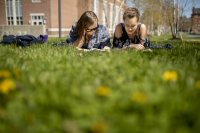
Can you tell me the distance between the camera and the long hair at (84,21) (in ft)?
Answer: 24.6

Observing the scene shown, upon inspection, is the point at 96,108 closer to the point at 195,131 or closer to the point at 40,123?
the point at 40,123

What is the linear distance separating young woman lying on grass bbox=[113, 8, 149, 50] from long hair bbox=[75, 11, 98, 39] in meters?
0.75

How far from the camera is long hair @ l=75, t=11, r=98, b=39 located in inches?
296

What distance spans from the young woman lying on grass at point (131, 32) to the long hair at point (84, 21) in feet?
2.45

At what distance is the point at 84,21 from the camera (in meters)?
7.63

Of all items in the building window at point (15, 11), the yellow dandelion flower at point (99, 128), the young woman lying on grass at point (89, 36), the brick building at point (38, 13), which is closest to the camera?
the yellow dandelion flower at point (99, 128)

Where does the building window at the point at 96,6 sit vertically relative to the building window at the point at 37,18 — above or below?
above

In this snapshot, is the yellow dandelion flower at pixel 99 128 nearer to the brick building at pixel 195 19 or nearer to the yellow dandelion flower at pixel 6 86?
the yellow dandelion flower at pixel 6 86

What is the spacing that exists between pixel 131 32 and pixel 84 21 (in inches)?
46.7

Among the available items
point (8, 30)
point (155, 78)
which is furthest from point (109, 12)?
point (155, 78)

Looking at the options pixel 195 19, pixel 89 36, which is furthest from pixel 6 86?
pixel 195 19

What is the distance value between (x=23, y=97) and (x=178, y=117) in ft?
3.14

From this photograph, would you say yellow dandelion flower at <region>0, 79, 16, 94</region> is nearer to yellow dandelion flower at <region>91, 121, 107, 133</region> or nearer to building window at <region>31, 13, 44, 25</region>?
yellow dandelion flower at <region>91, 121, 107, 133</region>

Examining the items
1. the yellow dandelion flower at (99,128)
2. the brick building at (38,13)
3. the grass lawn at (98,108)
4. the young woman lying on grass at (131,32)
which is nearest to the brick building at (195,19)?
the brick building at (38,13)
